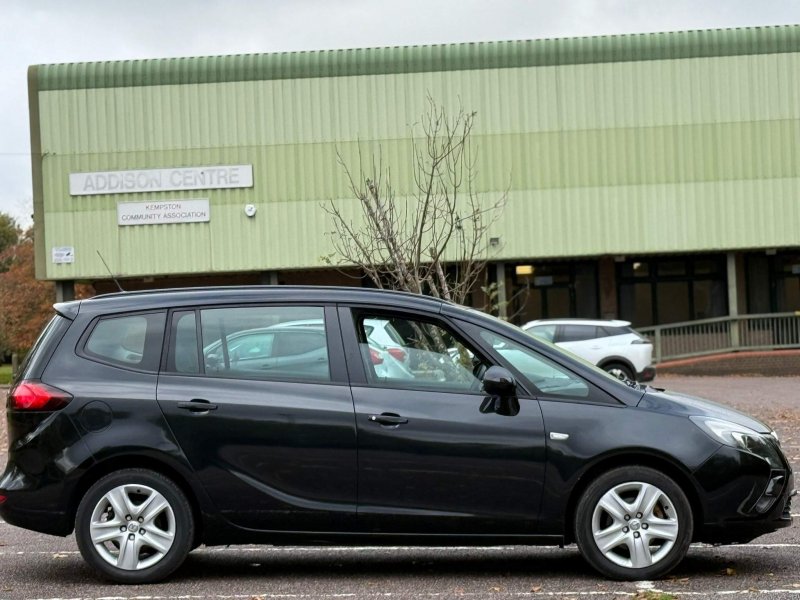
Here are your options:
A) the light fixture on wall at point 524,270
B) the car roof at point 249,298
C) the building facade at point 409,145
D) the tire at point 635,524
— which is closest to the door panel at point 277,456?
the car roof at point 249,298

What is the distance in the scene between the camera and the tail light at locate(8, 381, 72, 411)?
7301 mm

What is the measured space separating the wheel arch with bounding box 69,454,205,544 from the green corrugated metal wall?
89.6 ft

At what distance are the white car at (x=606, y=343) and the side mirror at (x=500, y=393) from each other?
18544 millimetres

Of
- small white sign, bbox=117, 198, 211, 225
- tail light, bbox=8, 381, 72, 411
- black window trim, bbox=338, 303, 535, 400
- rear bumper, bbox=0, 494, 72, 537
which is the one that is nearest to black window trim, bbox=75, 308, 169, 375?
tail light, bbox=8, 381, 72, 411

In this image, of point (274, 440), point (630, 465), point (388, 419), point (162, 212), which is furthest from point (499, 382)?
point (162, 212)

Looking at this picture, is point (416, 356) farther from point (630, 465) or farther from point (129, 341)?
point (129, 341)

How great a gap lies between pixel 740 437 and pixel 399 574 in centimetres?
211

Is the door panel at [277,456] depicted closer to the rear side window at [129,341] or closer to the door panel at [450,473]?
the door panel at [450,473]

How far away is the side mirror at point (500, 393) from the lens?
7109 mm

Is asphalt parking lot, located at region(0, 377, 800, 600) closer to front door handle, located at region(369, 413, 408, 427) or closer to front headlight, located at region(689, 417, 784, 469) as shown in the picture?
front headlight, located at region(689, 417, 784, 469)

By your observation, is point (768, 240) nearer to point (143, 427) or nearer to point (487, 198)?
point (487, 198)

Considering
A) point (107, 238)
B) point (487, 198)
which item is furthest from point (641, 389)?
point (107, 238)

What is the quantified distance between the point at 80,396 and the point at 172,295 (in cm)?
80

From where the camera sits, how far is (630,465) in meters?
7.16
